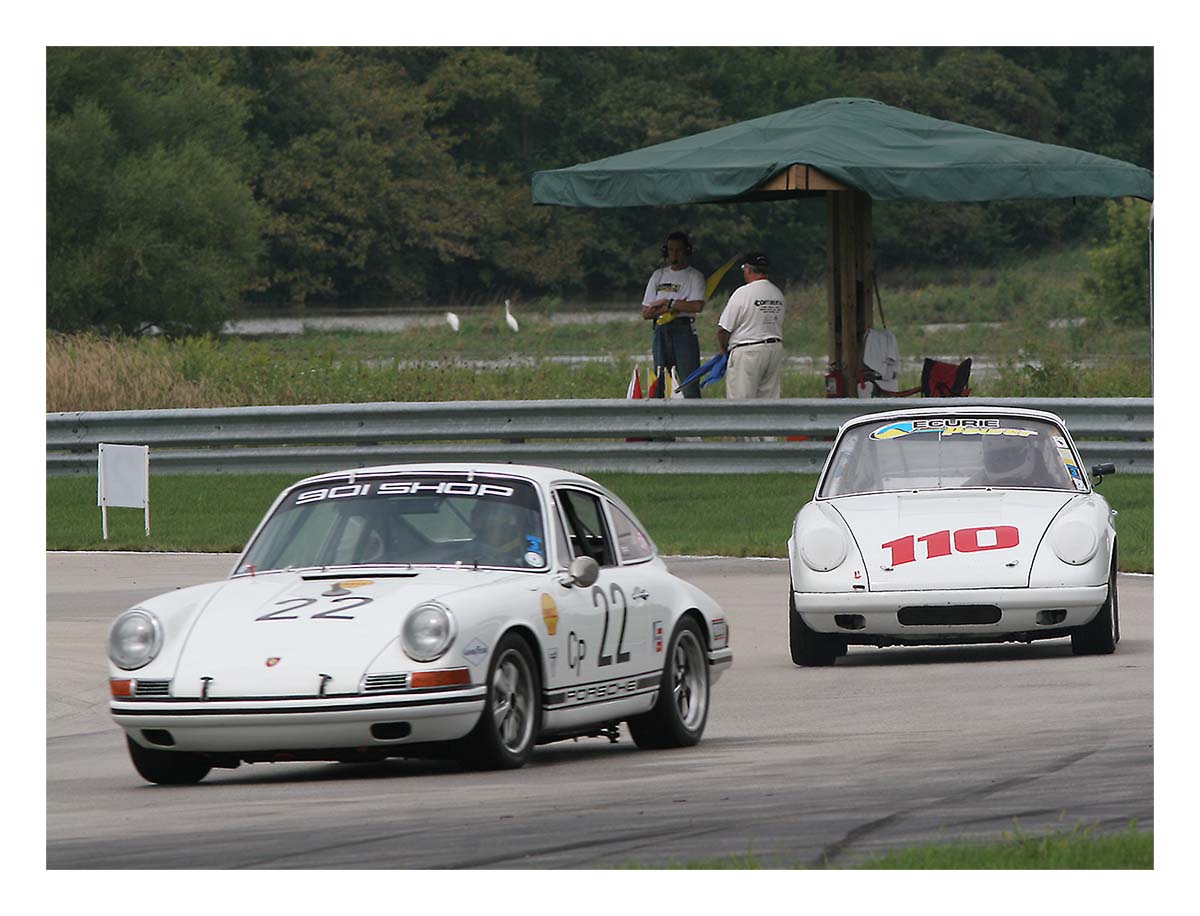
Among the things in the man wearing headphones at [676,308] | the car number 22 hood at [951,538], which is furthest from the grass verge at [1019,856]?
the man wearing headphones at [676,308]

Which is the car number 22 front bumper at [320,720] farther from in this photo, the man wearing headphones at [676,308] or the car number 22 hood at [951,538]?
the man wearing headphones at [676,308]

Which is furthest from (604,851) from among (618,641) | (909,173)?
(909,173)

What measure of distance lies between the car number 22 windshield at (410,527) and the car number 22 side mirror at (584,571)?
0.64 feet

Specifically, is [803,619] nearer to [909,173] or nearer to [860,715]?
[860,715]

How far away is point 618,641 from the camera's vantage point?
9.52m

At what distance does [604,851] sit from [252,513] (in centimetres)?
1261

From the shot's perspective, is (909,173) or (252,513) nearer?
(252,513)

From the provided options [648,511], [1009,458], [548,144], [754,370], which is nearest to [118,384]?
[754,370]

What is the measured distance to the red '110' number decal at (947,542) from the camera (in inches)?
470

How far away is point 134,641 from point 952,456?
5894 mm

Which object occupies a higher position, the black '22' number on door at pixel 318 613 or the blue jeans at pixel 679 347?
the blue jeans at pixel 679 347

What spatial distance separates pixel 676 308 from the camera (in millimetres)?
21828

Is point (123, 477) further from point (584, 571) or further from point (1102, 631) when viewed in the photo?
point (584, 571)

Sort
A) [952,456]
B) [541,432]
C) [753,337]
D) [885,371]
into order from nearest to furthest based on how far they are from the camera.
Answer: [952,456]
[541,432]
[753,337]
[885,371]
